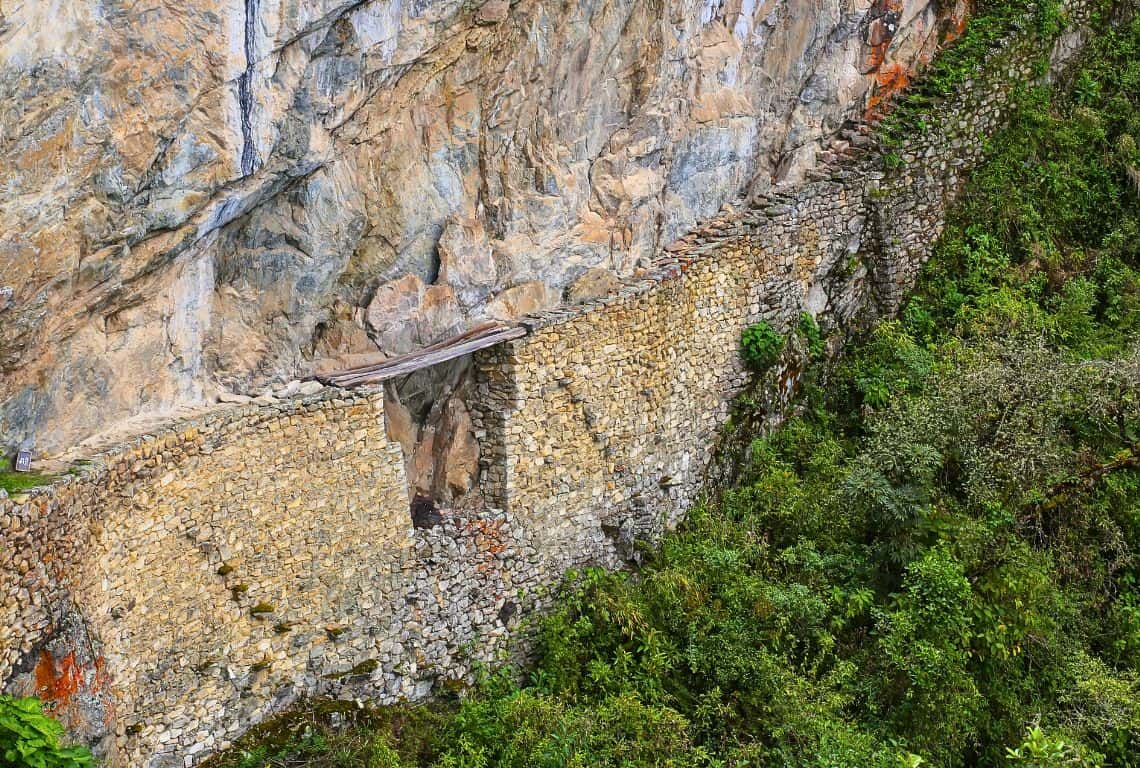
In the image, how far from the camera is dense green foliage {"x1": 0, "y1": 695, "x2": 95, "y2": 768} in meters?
6.88

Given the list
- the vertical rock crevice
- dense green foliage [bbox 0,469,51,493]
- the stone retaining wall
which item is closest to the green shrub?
the stone retaining wall

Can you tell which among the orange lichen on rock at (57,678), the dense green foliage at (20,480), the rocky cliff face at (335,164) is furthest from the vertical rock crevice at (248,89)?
the orange lichen on rock at (57,678)

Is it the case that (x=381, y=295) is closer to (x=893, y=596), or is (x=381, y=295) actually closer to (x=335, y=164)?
(x=335, y=164)

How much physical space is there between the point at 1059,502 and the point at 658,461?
358 centimetres

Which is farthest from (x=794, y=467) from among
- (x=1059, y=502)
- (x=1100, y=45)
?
(x=1100, y=45)

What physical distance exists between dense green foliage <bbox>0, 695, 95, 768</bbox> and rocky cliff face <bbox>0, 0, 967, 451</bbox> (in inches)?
66.3

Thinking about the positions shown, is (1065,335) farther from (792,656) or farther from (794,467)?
(792,656)

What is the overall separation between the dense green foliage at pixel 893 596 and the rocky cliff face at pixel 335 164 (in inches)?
103

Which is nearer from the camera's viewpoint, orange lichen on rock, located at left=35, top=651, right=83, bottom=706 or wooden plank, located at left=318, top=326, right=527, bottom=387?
orange lichen on rock, located at left=35, top=651, right=83, bottom=706

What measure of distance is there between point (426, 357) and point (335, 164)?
171 cm

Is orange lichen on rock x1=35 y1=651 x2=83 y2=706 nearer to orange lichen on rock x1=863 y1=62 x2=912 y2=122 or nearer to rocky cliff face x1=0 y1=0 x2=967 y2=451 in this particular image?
rocky cliff face x1=0 y1=0 x2=967 y2=451

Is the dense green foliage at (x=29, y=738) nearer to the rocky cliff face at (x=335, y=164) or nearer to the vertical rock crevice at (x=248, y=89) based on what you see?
the rocky cliff face at (x=335, y=164)

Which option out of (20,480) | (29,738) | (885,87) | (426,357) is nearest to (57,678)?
(29,738)

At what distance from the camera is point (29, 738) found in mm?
6922
